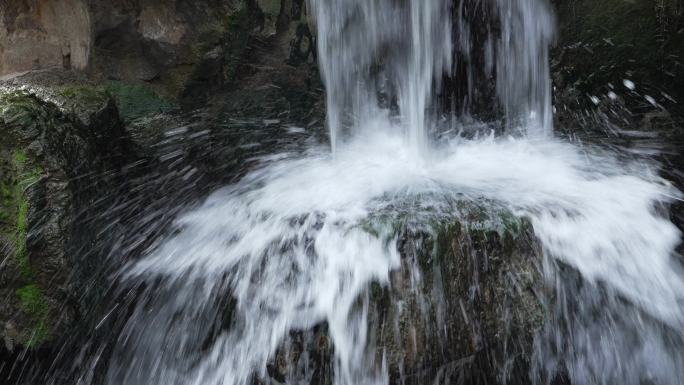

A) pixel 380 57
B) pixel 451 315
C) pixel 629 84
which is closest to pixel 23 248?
pixel 451 315

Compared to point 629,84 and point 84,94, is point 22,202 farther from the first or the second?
point 629,84

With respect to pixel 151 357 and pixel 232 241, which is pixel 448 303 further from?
pixel 151 357

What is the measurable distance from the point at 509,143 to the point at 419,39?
89 cm

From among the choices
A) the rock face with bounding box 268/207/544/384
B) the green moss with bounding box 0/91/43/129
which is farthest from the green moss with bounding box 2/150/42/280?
the rock face with bounding box 268/207/544/384

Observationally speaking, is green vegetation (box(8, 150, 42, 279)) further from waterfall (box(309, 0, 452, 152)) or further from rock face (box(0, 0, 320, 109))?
waterfall (box(309, 0, 452, 152))

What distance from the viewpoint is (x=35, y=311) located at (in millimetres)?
2480

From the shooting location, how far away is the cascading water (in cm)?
212

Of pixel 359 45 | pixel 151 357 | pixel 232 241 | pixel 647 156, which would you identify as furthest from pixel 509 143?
pixel 151 357

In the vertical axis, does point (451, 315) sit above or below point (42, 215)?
below

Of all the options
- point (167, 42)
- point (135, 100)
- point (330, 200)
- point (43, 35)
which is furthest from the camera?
point (167, 42)

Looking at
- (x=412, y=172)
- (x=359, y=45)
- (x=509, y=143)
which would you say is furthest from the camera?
(x=359, y=45)

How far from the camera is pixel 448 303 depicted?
79.8 inches

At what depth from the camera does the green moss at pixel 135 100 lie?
333cm

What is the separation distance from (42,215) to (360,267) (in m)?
1.57
